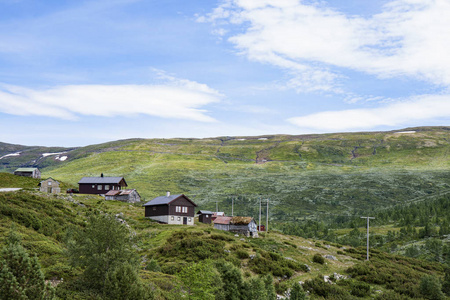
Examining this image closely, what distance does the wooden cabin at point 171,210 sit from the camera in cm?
7425

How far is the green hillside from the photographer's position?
111ft

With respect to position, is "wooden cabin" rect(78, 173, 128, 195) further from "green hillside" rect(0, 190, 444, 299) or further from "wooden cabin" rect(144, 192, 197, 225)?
"green hillside" rect(0, 190, 444, 299)

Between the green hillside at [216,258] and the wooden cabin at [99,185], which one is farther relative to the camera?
the wooden cabin at [99,185]

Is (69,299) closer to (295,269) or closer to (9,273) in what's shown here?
(9,273)

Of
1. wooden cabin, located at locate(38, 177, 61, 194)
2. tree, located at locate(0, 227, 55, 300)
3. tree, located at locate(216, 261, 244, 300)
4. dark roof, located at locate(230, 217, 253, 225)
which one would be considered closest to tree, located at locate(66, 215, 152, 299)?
tree, located at locate(0, 227, 55, 300)

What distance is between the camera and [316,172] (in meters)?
195

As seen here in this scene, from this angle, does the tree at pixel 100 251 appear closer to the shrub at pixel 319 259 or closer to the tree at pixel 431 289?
the shrub at pixel 319 259

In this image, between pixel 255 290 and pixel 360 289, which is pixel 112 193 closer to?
pixel 360 289

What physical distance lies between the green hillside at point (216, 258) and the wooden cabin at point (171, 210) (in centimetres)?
844

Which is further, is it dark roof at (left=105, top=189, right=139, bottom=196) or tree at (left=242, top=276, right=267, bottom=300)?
dark roof at (left=105, top=189, right=139, bottom=196)

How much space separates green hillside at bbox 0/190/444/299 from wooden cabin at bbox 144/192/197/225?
8444 millimetres

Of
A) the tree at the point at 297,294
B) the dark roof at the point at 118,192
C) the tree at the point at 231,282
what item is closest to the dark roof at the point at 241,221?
the tree at the point at 231,282

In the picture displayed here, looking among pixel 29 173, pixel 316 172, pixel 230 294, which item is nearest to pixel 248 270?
pixel 230 294

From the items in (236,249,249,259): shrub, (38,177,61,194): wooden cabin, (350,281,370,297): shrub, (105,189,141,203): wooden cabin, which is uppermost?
(38,177,61,194): wooden cabin
